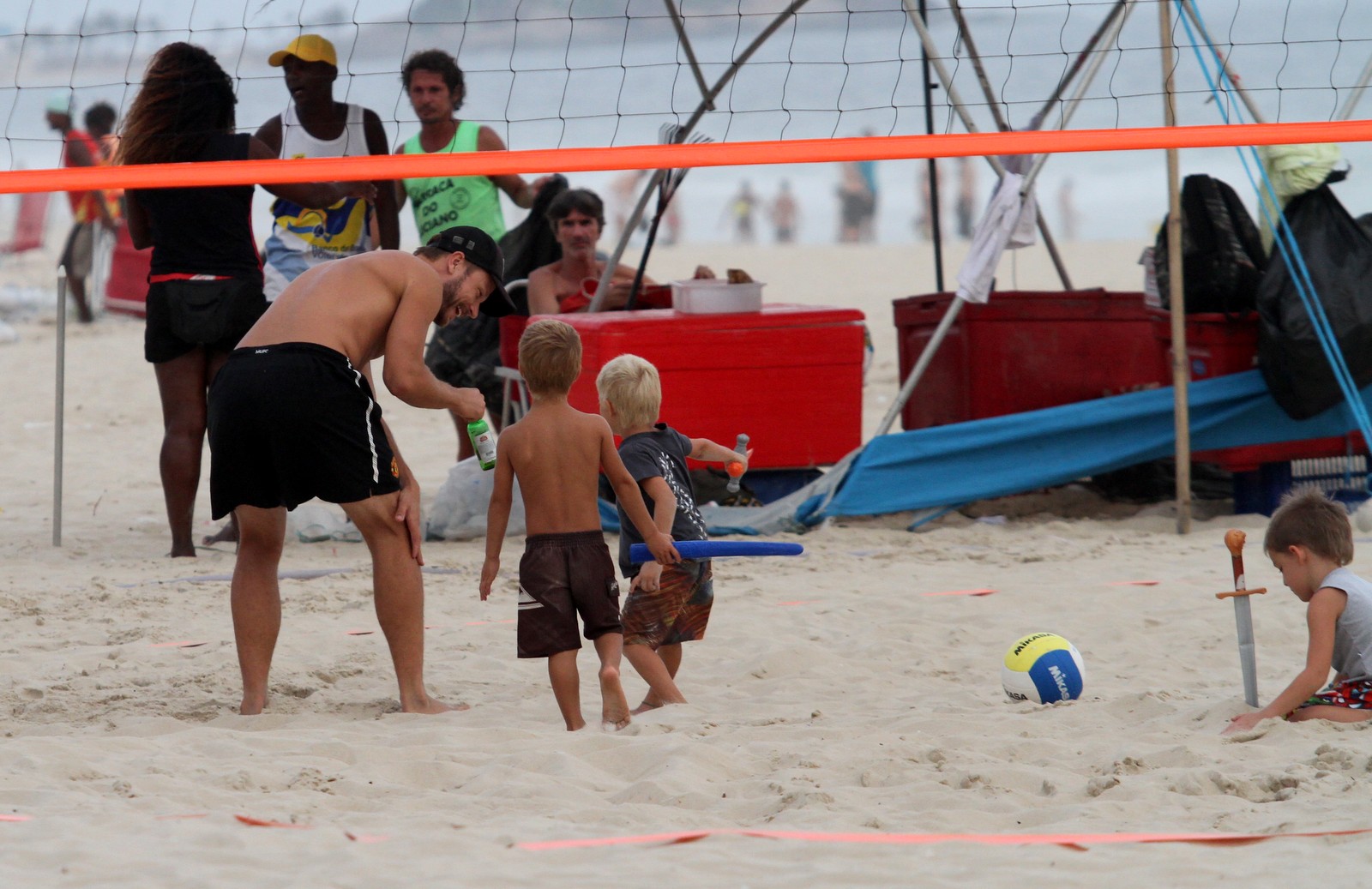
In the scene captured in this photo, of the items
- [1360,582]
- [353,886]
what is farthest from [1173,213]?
[353,886]

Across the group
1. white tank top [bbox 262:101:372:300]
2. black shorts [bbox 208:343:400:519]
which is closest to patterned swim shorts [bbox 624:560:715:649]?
black shorts [bbox 208:343:400:519]

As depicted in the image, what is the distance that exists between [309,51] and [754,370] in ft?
7.14

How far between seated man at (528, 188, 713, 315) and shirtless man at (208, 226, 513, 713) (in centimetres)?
285

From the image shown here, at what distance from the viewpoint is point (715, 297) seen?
20.5 feet

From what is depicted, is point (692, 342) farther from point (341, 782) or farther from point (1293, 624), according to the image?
point (341, 782)

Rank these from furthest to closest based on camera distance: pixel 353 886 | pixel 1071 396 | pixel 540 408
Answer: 1. pixel 1071 396
2. pixel 540 408
3. pixel 353 886

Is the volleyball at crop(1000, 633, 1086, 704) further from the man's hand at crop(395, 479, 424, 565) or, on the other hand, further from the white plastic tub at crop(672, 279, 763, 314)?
the white plastic tub at crop(672, 279, 763, 314)

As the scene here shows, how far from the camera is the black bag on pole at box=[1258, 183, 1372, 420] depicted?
19.3 feet

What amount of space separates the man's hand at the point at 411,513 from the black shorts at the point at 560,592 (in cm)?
33

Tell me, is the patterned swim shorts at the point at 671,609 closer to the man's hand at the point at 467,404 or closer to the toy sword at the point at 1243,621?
the man's hand at the point at 467,404

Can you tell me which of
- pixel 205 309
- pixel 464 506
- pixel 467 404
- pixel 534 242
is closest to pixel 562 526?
pixel 467 404

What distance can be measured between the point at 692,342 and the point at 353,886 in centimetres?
399

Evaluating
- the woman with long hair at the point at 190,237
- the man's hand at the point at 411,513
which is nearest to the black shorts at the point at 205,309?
the woman with long hair at the point at 190,237

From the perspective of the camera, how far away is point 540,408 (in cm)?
369
